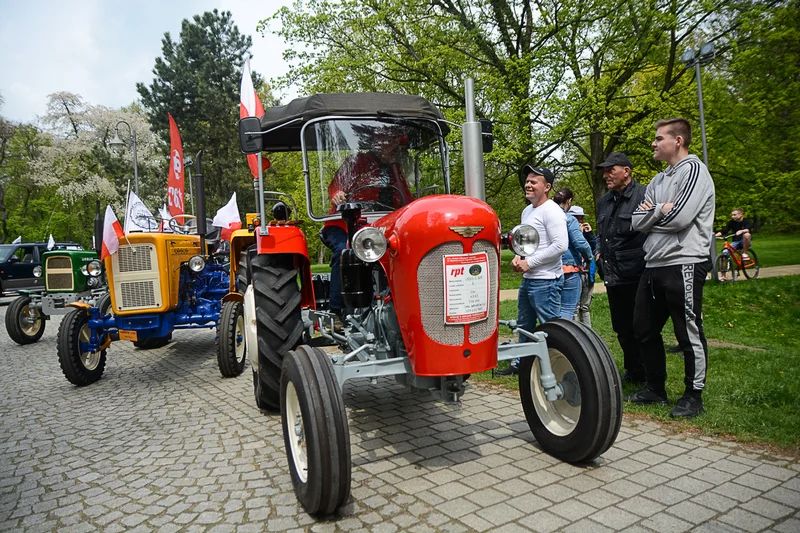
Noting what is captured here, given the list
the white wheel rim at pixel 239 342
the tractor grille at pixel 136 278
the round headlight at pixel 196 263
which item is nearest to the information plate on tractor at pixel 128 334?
the tractor grille at pixel 136 278

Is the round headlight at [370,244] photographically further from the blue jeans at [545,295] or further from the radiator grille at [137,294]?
the radiator grille at [137,294]

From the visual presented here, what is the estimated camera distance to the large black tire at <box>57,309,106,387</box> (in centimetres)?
595

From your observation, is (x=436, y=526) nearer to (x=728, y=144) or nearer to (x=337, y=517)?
(x=337, y=517)

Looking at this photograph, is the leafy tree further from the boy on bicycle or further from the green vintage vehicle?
the boy on bicycle

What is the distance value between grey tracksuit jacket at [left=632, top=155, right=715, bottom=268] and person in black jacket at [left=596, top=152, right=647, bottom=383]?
417 millimetres

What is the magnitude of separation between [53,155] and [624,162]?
36721 mm

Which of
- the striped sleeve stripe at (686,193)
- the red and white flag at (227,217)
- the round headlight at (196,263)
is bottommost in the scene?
the round headlight at (196,263)

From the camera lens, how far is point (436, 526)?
2637 millimetres

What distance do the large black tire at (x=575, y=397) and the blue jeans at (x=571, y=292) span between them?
1734 millimetres

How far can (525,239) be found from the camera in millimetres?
3314

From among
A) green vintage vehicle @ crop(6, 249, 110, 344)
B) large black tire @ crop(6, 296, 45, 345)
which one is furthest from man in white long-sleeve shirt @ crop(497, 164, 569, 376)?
large black tire @ crop(6, 296, 45, 345)

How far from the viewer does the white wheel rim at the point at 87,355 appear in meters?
6.24

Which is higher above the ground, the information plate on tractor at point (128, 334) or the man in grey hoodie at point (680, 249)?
the man in grey hoodie at point (680, 249)

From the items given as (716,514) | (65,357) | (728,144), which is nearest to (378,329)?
(716,514)
